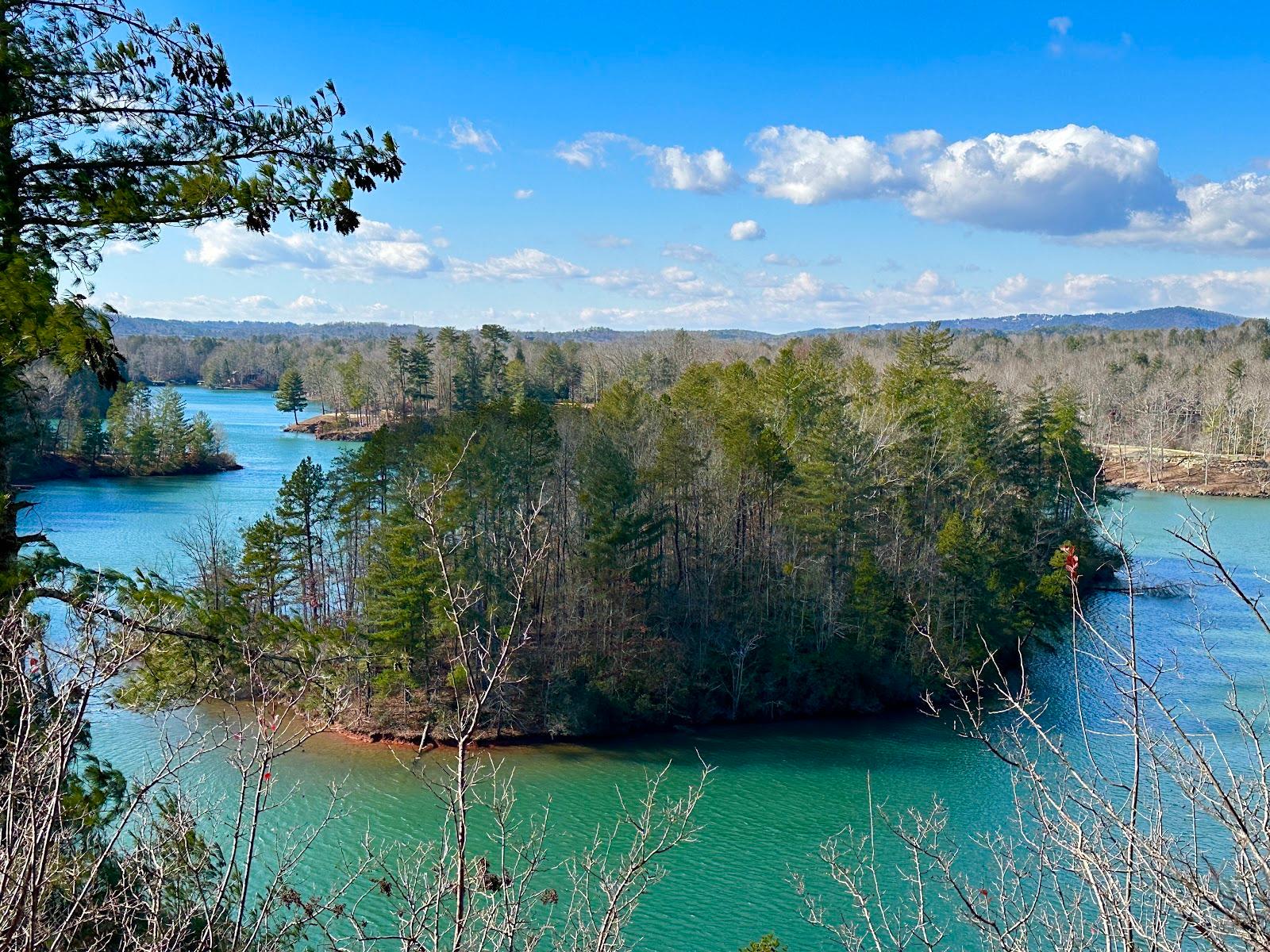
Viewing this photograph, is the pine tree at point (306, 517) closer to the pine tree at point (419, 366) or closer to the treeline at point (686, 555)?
the treeline at point (686, 555)

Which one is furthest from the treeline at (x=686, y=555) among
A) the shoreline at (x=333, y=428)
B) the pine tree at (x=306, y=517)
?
the shoreline at (x=333, y=428)

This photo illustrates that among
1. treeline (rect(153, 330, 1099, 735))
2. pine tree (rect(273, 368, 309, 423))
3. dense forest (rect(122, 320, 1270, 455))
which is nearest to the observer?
treeline (rect(153, 330, 1099, 735))

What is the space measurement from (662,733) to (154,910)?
20.8 m

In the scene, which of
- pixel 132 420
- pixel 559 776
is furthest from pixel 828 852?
pixel 132 420

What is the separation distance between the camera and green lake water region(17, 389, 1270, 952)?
15.6 m

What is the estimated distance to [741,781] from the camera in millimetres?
20672

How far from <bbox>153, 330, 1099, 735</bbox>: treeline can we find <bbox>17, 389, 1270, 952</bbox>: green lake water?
1362 mm

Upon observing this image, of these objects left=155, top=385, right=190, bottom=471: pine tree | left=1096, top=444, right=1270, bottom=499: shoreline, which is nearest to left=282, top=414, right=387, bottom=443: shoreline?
left=155, top=385, right=190, bottom=471: pine tree

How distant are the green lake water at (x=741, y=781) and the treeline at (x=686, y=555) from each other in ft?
4.47

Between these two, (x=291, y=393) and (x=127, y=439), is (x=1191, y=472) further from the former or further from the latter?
(x=291, y=393)

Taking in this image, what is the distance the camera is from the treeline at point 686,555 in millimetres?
23016

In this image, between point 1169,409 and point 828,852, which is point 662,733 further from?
point 1169,409

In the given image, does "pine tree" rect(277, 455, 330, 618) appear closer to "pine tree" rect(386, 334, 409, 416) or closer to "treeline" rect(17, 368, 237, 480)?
"treeline" rect(17, 368, 237, 480)

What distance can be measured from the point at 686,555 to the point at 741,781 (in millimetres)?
8273
